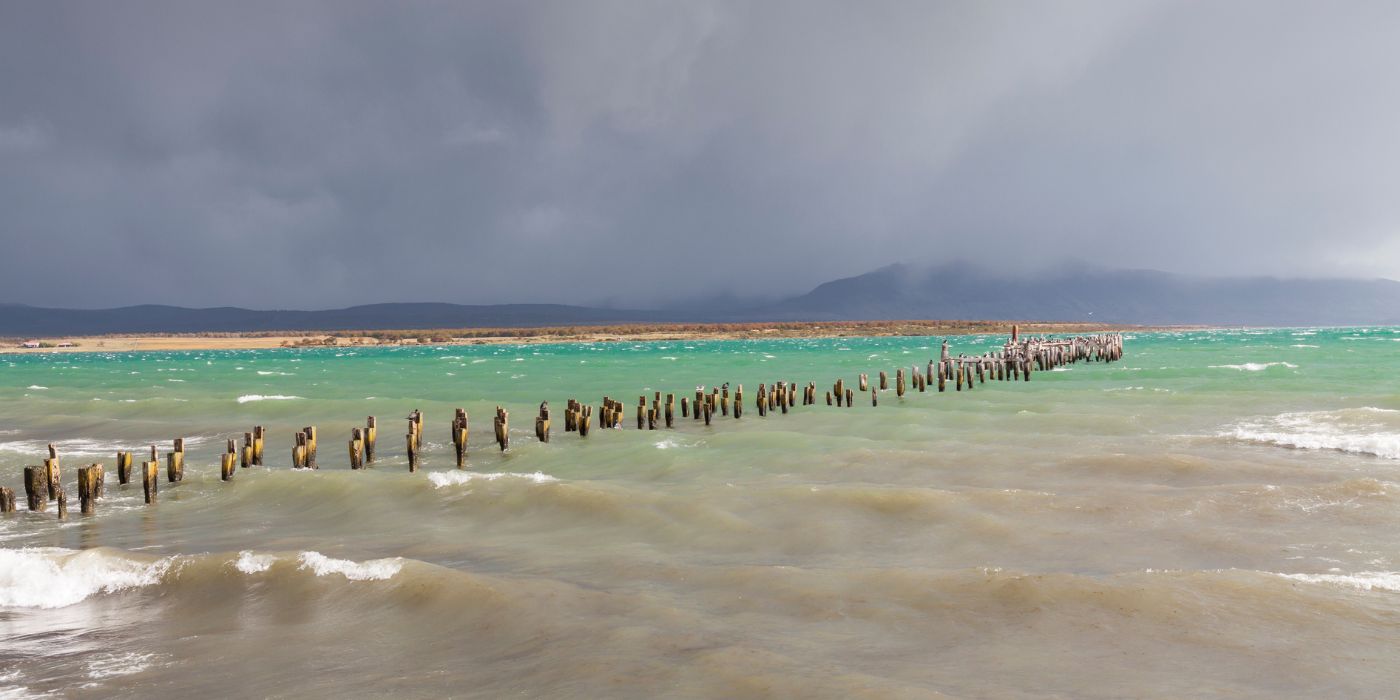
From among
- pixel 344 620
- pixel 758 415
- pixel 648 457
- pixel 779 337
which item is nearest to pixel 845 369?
pixel 758 415

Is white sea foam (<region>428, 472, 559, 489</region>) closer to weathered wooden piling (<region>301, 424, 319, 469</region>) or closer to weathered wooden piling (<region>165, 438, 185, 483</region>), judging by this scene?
weathered wooden piling (<region>301, 424, 319, 469</region>)

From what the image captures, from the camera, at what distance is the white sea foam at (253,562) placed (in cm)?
1056

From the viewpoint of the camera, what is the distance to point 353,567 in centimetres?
1042

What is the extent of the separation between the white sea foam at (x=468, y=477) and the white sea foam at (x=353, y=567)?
19.0 ft

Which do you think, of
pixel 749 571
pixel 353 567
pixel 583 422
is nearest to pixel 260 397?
pixel 583 422

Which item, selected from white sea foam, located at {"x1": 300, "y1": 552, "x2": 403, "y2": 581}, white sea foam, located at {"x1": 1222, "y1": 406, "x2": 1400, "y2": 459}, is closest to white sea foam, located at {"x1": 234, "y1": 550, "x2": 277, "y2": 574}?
white sea foam, located at {"x1": 300, "y1": 552, "x2": 403, "y2": 581}

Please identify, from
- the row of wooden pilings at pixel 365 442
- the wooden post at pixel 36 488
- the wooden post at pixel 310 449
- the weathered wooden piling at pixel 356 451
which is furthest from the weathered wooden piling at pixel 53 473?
the weathered wooden piling at pixel 356 451

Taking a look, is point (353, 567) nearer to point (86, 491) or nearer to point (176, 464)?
point (86, 491)

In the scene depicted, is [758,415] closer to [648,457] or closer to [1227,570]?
[648,457]

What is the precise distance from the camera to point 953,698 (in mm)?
6609

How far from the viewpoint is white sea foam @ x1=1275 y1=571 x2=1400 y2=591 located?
9.15 metres

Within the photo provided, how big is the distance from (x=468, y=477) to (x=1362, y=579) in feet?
45.7

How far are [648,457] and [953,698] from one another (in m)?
14.0

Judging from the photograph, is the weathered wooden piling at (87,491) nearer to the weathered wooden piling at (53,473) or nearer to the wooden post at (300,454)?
the weathered wooden piling at (53,473)
